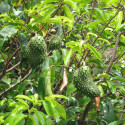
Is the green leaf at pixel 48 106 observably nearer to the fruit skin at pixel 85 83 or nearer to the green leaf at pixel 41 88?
the green leaf at pixel 41 88

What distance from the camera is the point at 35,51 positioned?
1.54 m

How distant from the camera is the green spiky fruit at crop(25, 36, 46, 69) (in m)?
1.51

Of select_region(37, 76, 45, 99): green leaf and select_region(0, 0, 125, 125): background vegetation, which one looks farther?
select_region(37, 76, 45, 99): green leaf

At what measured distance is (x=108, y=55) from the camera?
2309mm

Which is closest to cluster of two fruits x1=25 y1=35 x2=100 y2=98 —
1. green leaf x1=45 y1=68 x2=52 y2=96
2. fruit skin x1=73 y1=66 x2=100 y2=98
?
fruit skin x1=73 y1=66 x2=100 y2=98

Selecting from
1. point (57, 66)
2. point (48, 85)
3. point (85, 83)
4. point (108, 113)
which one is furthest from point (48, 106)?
point (108, 113)

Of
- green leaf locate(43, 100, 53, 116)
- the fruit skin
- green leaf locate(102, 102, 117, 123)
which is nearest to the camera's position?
green leaf locate(43, 100, 53, 116)

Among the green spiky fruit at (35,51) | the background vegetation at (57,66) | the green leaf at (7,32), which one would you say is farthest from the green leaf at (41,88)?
the green leaf at (7,32)

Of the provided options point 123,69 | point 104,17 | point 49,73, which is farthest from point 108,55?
point 49,73

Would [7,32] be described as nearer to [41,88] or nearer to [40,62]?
[40,62]

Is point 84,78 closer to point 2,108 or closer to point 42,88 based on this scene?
point 42,88

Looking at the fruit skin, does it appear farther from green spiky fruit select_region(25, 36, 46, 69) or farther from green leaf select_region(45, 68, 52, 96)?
green spiky fruit select_region(25, 36, 46, 69)

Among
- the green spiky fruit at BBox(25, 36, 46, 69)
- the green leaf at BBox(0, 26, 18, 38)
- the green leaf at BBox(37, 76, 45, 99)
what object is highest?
the green leaf at BBox(0, 26, 18, 38)

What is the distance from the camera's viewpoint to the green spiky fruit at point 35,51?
1510 millimetres
